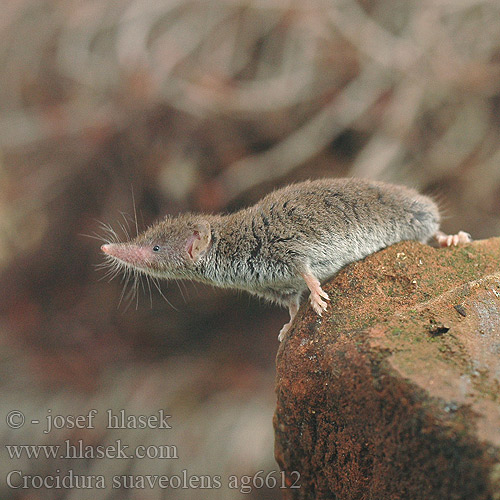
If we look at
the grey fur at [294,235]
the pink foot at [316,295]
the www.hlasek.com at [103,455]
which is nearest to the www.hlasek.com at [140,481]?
the www.hlasek.com at [103,455]

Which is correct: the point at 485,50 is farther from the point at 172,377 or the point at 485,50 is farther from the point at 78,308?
the point at 78,308

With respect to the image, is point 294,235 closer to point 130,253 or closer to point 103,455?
point 130,253

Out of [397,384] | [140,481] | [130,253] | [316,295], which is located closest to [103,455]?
[140,481]

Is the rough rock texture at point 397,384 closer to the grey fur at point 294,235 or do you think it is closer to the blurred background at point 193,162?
the grey fur at point 294,235

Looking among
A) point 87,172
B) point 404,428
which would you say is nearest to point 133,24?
point 87,172

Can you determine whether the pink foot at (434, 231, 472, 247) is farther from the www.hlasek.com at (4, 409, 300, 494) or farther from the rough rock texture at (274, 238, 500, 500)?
the www.hlasek.com at (4, 409, 300, 494)

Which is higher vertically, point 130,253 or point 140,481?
point 130,253
